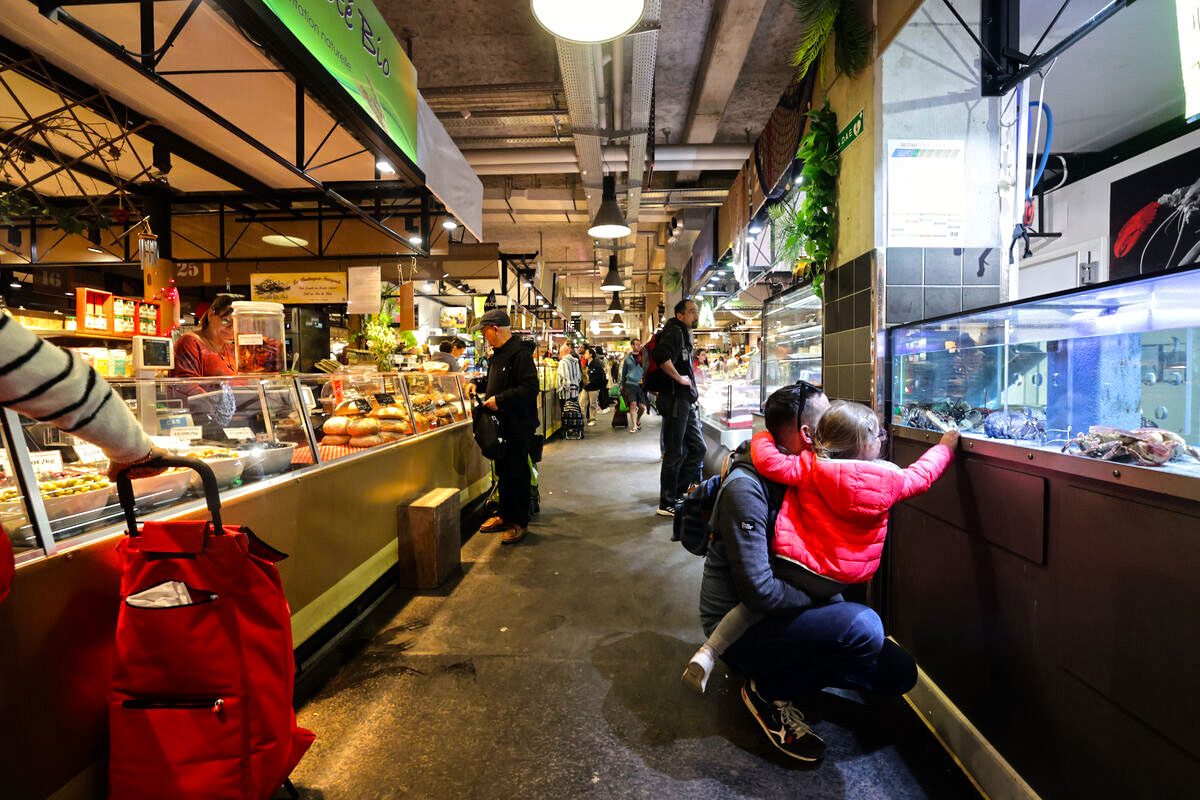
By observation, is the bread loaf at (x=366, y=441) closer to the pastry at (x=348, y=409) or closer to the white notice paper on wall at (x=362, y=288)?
the pastry at (x=348, y=409)

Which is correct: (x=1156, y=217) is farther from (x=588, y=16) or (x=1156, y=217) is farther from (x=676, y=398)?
(x=588, y=16)

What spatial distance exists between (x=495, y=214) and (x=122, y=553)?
965 cm

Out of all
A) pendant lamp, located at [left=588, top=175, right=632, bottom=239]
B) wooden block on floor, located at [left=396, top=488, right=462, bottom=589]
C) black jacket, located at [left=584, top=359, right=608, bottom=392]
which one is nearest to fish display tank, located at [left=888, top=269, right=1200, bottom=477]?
wooden block on floor, located at [left=396, top=488, right=462, bottom=589]

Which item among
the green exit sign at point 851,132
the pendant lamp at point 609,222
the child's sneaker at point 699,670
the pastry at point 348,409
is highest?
the pendant lamp at point 609,222

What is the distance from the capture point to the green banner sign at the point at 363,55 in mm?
2953

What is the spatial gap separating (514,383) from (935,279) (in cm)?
297

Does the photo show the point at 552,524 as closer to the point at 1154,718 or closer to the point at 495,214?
the point at 1154,718

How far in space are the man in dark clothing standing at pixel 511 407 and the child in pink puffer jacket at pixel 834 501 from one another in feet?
8.79

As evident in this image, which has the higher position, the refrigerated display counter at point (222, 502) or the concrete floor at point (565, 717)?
the refrigerated display counter at point (222, 502)

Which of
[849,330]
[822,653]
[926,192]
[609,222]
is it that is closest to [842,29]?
[926,192]

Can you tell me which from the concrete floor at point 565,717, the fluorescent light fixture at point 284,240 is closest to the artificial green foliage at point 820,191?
the concrete floor at point 565,717

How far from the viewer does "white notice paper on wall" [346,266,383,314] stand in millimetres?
9039

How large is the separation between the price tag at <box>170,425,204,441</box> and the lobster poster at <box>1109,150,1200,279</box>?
6892mm

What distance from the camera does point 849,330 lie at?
3.09m
